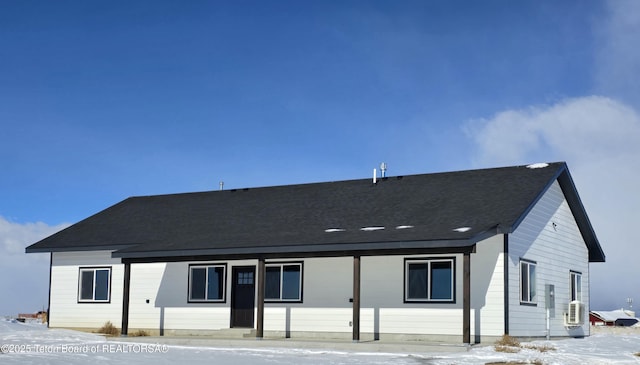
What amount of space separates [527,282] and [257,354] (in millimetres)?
8849

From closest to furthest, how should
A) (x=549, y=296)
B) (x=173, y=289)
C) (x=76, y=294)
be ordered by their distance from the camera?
(x=549, y=296), (x=173, y=289), (x=76, y=294)

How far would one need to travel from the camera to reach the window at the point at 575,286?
27.9 metres

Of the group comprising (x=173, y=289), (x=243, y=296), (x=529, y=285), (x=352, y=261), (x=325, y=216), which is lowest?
(x=243, y=296)

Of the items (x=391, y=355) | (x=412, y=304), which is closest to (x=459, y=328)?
(x=412, y=304)

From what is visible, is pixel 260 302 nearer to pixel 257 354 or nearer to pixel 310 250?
pixel 310 250

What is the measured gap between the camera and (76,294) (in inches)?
1152

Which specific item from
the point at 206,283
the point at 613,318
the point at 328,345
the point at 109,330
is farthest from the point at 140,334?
the point at 613,318

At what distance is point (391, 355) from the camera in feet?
61.1

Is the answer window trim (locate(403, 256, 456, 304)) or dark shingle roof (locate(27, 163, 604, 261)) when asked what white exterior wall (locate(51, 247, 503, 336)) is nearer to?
window trim (locate(403, 256, 456, 304))

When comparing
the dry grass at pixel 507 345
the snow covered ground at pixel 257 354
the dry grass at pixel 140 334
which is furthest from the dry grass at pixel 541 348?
the dry grass at pixel 140 334

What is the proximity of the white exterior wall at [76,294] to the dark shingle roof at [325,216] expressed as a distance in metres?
0.52

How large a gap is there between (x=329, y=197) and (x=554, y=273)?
25.4 feet

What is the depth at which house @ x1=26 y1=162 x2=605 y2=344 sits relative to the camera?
22359 mm

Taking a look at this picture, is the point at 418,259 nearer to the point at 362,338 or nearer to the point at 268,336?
the point at 362,338
